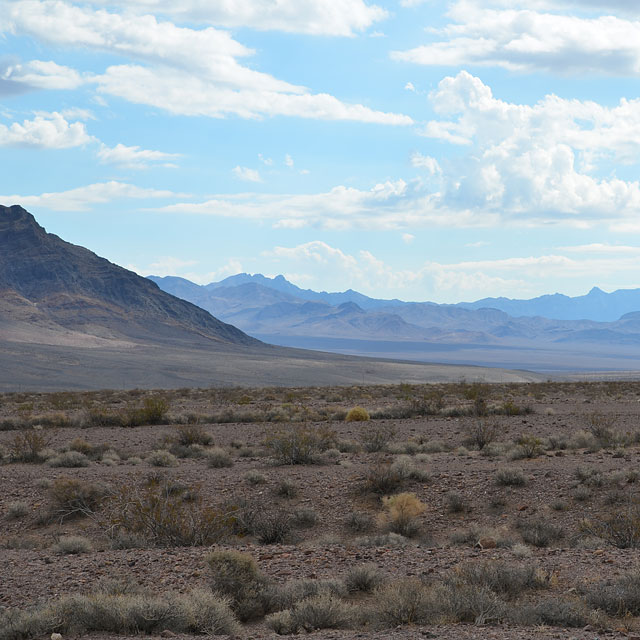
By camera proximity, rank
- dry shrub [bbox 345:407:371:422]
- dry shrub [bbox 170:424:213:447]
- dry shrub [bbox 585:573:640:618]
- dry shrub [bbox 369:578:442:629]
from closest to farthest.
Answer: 1. dry shrub [bbox 369:578:442:629]
2. dry shrub [bbox 585:573:640:618]
3. dry shrub [bbox 170:424:213:447]
4. dry shrub [bbox 345:407:371:422]

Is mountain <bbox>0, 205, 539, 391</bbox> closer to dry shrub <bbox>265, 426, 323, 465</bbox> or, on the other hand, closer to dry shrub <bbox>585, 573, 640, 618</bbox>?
dry shrub <bbox>265, 426, 323, 465</bbox>

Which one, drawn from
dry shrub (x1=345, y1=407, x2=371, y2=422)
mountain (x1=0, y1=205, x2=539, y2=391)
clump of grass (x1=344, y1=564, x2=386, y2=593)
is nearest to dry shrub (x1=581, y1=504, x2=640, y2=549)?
clump of grass (x1=344, y1=564, x2=386, y2=593)

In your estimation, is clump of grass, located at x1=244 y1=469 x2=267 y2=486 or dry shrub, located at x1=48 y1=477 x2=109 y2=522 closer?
dry shrub, located at x1=48 y1=477 x2=109 y2=522

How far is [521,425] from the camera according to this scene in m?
25.8

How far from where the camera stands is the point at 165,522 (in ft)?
37.0

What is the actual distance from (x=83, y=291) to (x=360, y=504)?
14829 cm

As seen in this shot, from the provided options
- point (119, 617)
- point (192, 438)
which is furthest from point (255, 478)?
point (119, 617)

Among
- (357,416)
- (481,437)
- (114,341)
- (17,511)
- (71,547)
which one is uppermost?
(481,437)

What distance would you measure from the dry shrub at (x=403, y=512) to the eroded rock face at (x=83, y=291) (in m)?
128

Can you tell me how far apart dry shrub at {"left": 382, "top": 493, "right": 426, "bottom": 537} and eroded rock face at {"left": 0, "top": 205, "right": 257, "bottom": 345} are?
419 feet

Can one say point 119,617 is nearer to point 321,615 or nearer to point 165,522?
point 321,615

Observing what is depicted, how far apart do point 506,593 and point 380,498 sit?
6.61m

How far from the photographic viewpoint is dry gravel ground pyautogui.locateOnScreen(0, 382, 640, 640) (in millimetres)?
8836

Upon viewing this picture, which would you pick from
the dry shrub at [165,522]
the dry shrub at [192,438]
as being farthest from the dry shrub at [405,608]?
the dry shrub at [192,438]
